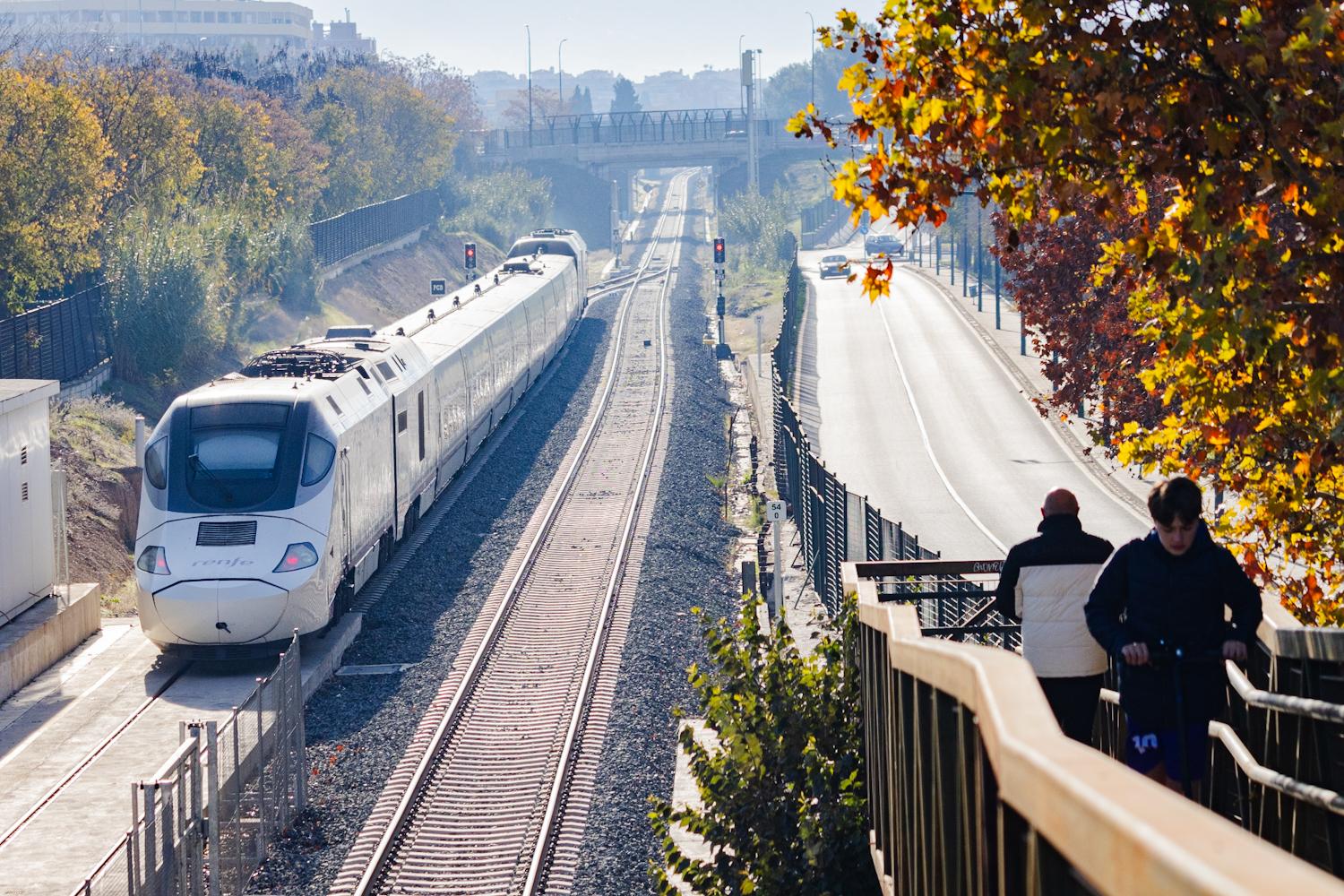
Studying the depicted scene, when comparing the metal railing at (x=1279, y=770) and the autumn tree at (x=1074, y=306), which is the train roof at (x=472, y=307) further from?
the metal railing at (x=1279, y=770)

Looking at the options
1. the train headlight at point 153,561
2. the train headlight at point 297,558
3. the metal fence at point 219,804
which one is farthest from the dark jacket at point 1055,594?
the train headlight at point 153,561

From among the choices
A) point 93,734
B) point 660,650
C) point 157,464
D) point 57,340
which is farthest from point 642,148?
point 93,734

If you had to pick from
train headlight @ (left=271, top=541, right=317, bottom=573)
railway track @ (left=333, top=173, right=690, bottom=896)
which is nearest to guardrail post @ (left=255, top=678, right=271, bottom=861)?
railway track @ (left=333, top=173, right=690, bottom=896)

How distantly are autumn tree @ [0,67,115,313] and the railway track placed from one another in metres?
12.7

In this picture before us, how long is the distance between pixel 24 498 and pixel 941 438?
26.5m

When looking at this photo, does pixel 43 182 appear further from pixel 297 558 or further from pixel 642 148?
pixel 642 148

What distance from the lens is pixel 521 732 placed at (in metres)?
16.3

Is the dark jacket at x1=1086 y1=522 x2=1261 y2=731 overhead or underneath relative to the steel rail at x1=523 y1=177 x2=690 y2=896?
overhead

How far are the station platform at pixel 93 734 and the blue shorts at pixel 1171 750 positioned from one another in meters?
8.16

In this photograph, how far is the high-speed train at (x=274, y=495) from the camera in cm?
1702

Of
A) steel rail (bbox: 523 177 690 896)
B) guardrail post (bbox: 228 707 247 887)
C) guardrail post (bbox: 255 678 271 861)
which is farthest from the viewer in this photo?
steel rail (bbox: 523 177 690 896)

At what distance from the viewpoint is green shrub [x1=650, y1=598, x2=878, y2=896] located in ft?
29.0

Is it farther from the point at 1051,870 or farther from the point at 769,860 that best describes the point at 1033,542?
the point at 1051,870

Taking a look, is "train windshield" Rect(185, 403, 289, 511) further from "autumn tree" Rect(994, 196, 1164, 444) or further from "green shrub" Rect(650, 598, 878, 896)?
"green shrub" Rect(650, 598, 878, 896)
